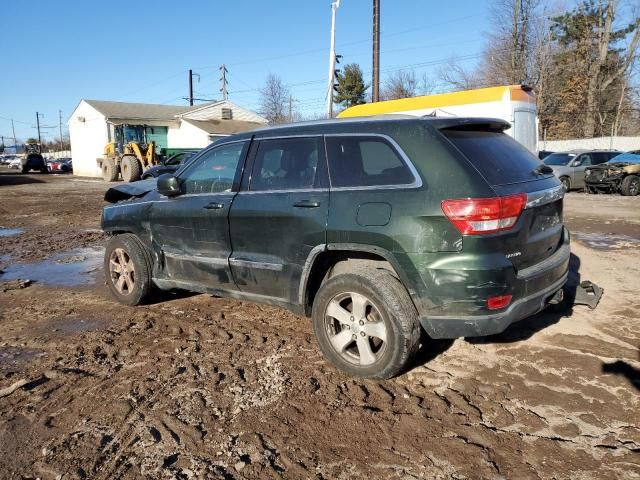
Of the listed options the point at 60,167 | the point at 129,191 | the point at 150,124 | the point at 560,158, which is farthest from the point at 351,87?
the point at 129,191

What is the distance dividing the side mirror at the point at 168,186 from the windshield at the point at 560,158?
729 inches

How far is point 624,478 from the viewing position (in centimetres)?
251

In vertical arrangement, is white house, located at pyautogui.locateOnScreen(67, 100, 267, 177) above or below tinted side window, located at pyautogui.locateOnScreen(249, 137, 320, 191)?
above

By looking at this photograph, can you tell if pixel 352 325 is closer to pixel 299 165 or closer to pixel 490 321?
pixel 490 321

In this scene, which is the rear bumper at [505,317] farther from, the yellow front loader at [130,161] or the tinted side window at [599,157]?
the yellow front loader at [130,161]

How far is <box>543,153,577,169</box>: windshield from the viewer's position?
20.2 meters

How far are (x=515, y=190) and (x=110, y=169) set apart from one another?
3086 centimetres

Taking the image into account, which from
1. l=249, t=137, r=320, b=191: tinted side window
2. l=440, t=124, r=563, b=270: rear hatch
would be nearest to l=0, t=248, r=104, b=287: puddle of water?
l=249, t=137, r=320, b=191: tinted side window

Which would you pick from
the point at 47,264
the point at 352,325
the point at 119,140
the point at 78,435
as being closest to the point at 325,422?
the point at 352,325

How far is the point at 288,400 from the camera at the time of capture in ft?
11.0

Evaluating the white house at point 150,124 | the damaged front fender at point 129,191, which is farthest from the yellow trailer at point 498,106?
the white house at point 150,124

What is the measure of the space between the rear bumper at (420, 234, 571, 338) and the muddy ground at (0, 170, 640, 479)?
17.8 inches

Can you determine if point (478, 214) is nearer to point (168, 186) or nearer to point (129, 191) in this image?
point (168, 186)

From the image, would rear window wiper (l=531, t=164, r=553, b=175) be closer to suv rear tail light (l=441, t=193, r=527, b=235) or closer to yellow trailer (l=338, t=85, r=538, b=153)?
suv rear tail light (l=441, t=193, r=527, b=235)
